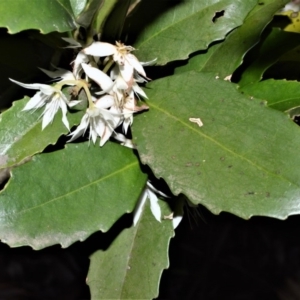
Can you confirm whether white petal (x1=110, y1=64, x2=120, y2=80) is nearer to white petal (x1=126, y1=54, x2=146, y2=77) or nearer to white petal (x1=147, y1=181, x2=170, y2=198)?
white petal (x1=126, y1=54, x2=146, y2=77)

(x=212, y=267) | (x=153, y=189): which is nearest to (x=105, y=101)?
(x=153, y=189)

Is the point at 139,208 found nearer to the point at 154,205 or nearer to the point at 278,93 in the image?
the point at 154,205

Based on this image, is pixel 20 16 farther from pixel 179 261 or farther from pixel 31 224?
pixel 179 261

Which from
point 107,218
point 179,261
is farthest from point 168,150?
point 179,261

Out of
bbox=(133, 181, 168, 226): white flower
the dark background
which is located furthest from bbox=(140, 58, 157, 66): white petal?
the dark background

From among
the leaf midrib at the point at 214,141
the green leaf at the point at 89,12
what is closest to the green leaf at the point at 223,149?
the leaf midrib at the point at 214,141

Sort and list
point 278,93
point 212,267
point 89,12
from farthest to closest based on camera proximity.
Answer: point 212,267 → point 278,93 → point 89,12

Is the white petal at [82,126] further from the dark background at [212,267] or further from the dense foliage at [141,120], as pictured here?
the dark background at [212,267]
